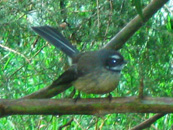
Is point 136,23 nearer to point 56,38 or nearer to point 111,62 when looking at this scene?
point 111,62

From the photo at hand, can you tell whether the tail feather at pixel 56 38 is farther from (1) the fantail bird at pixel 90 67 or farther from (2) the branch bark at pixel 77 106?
(2) the branch bark at pixel 77 106

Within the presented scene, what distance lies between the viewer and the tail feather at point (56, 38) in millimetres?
2281

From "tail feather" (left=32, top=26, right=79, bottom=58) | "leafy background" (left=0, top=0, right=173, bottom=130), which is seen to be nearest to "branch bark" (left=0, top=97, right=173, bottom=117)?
"leafy background" (left=0, top=0, right=173, bottom=130)

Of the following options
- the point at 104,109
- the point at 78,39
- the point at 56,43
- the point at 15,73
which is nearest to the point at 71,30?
the point at 78,39

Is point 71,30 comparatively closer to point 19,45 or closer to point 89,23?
point 89,23

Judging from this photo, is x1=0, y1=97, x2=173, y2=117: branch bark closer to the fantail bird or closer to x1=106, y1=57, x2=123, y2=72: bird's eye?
the fantail bird

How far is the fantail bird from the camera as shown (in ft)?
6.76

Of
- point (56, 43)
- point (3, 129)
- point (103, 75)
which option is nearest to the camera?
point (103, 75)

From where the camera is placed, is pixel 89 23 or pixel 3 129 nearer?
pixel 89 23

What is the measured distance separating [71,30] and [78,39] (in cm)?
8

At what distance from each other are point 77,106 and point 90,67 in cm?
60

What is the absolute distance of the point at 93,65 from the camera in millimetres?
2244

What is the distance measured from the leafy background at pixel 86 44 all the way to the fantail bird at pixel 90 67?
0.12 meters

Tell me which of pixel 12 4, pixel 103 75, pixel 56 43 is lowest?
pixel 103 75
